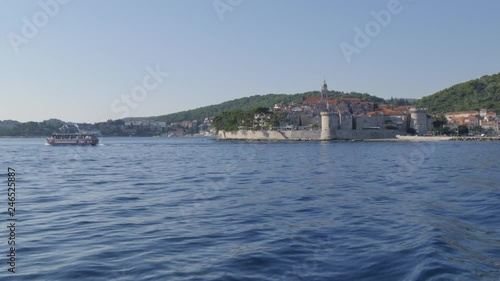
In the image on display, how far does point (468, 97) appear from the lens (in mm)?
132250

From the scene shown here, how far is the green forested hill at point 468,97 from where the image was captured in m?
126

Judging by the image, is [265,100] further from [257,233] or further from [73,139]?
[257,233]

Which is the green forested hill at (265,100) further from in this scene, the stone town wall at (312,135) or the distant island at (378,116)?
the stone town wall at (312,135)

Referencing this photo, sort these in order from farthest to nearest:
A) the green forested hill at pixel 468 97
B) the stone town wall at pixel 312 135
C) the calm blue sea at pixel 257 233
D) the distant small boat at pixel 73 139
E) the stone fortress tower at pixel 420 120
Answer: the green forested hill at pixel 468 97 < the stone fortress tower at pixel 420 120 < the stone town wall at pixel 312 135 < the distant small boat at pixel 73 139 < the calm blue sea at pixel 257 233

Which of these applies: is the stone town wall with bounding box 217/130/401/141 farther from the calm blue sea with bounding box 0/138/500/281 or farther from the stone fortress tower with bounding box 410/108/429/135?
the calm blue sea with bounding box 0/138/500/281

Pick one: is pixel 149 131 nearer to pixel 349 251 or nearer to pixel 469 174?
pixel 469 174

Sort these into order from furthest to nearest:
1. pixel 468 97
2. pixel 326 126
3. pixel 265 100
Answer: pixel 265 100 → pixel 468 97 → pixel 326 126

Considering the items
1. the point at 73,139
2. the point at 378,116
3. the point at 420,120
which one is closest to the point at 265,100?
the point at 378,116

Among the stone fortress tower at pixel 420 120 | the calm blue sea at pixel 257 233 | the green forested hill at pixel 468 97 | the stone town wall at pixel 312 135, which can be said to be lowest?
the calm blue sea at pixel 257 233

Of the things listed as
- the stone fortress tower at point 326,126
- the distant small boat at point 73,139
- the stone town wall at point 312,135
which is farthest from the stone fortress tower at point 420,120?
the distant small boat at point 73,139

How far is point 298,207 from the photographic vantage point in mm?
12602

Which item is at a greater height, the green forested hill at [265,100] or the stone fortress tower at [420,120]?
the green forested hill at [265,100]

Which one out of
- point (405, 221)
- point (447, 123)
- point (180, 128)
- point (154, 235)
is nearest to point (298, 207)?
point (405, 221)

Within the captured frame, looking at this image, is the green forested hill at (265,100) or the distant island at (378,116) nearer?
the distant island at (378,116)
